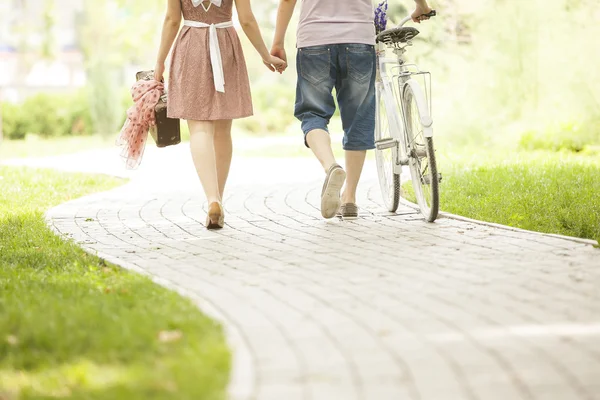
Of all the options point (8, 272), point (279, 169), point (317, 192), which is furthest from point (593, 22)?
point (8, 272)

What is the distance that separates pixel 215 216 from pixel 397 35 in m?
1.74

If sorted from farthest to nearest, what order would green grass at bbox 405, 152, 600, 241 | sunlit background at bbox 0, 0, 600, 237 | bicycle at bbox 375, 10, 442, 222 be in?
sunlit background at bbox 0, 0, 600, 237 → green grass at bbox 405, 152, 600, 241 → bicycle at bbox 375, 10, 442, 222

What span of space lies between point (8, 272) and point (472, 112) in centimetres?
1128

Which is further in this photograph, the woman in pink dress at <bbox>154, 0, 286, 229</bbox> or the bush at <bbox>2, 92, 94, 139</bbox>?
the bush at <bbox>2, 92, 94, 139</bbox>

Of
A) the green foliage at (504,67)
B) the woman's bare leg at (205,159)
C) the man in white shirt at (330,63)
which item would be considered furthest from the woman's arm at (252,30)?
the green foliage at (504,67)

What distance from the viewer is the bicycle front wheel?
22.6ft

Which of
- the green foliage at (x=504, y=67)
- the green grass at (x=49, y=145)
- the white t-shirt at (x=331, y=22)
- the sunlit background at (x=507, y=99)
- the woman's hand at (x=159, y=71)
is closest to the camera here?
the white t-shirt at (x=331, y=22)

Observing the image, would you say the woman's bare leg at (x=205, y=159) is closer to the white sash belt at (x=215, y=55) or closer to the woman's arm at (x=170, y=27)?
the white sash belt at (x=215, y=55)

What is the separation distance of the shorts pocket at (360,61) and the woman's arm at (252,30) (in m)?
0.48

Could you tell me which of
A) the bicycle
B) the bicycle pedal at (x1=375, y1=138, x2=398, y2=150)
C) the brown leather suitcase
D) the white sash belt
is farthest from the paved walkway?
the white sash belt

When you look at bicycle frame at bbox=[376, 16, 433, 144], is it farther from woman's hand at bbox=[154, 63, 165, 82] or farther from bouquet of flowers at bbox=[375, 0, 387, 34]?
woman's hand at bbox=[154, 63, 165, 82]

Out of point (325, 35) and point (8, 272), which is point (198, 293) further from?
point (325, 35)

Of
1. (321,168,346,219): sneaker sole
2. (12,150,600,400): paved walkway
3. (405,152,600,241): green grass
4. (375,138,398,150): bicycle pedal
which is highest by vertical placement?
(375,138,398,150): bicycle pedal

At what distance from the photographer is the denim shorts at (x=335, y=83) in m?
7.13
